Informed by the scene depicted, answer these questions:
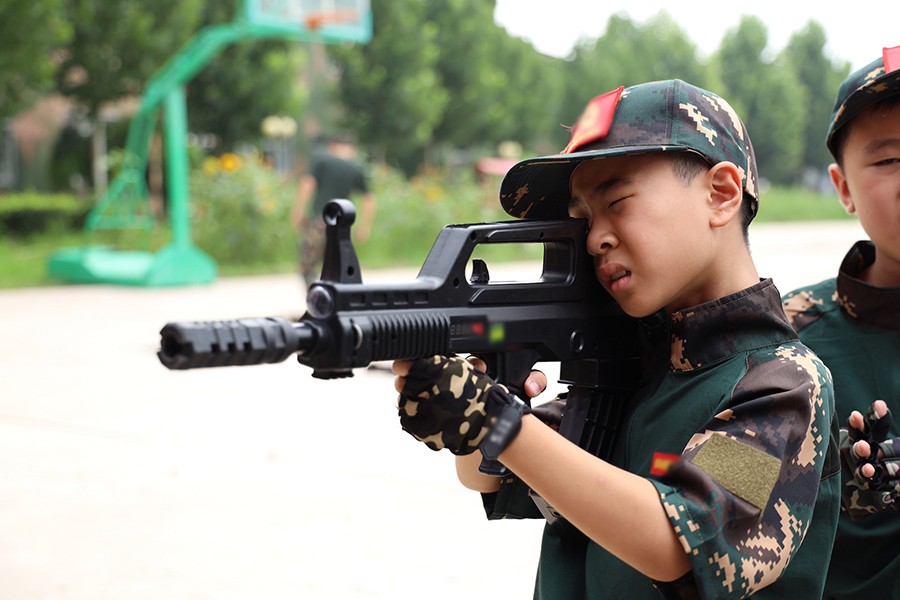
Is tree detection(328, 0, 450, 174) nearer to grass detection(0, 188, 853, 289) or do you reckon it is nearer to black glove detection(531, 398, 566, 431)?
grass detection(0, 188, 853, 289)

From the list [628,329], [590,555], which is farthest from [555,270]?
[590,555]

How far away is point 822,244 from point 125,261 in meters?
12.5

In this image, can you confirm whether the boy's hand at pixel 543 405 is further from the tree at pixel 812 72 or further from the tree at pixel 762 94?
the tree at pixel 812 72

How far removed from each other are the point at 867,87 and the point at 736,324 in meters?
0.60

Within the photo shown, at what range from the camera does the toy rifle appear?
1.18m

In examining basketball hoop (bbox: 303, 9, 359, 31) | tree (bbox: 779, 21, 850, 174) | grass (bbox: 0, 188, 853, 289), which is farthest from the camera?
tree (bbox: 779, 21, 850, 174)

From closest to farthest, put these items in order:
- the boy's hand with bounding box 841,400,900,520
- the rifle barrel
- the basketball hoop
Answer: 1. the rifle barrel
2. the boy's hand with bounding box 841,400,900,520
3. the basketball hoop

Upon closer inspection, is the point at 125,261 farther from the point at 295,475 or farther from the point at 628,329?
the point at 628,329

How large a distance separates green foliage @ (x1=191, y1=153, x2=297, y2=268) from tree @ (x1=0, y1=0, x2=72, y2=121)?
387cm

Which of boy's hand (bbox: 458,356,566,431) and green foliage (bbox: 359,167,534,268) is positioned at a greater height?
boy's hand (bbox: 458,356,566,431)

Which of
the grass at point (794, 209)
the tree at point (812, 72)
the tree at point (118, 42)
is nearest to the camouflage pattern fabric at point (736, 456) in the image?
the tree at point (118, 42)

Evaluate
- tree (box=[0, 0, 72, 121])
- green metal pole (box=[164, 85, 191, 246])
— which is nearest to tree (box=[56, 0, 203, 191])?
tree (box=[0, 0, 72, 121])

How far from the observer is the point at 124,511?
13.4ft

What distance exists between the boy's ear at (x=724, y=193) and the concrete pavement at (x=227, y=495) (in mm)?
2176
